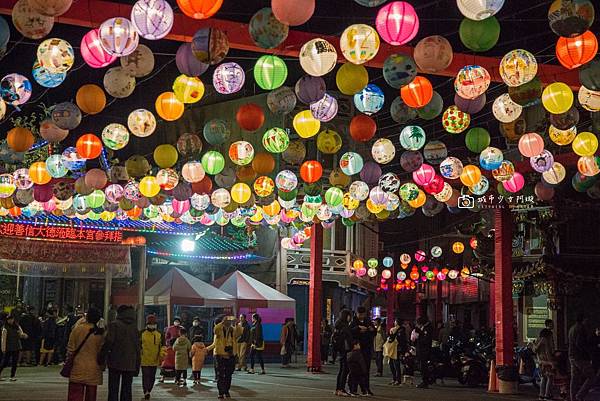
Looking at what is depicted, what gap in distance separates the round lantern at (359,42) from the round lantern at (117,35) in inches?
95.0

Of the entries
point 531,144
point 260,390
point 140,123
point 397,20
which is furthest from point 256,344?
point 397,20

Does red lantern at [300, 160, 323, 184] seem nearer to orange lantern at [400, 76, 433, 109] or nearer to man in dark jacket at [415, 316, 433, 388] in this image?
orange lantern at [400, 76, 433, 109]

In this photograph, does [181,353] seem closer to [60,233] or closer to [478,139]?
[60,233]

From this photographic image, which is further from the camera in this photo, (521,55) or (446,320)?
(446,320)

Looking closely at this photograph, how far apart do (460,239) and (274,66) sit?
33.8 meters

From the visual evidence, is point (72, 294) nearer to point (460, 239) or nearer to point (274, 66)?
point (274, 66)

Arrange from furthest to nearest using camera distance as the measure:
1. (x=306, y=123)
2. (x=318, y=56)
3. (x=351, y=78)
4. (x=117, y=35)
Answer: (x=306, y=123)
(x=351, y=78)
(x=318, y=56)
(x=117, y=35)

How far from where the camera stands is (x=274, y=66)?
10.3m

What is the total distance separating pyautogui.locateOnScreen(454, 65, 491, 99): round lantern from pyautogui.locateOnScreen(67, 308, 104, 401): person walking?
5516 mm

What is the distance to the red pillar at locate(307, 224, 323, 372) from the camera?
23297 millimetres

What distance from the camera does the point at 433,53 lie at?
9.41m

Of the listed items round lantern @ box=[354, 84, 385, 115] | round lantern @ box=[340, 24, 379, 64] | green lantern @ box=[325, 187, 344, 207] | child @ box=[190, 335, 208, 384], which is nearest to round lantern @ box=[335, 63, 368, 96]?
round lantern @ box=[340, 24, 379, 64]

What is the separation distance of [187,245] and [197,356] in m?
10.1

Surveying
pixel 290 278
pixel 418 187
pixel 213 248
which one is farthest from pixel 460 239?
pixel 418 187
